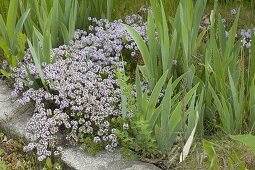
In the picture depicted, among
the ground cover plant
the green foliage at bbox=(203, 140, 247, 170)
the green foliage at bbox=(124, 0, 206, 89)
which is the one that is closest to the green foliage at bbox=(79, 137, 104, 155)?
the ground cover plant

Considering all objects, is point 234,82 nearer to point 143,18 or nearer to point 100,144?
point 100,144

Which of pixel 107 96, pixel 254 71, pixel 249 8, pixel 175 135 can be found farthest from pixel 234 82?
pixel 249 8

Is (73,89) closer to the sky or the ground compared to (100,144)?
closer to the sky

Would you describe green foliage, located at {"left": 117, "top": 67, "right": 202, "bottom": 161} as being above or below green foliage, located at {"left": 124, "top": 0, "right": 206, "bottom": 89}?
below

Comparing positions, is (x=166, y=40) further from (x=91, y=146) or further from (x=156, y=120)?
(x=91, y=146)

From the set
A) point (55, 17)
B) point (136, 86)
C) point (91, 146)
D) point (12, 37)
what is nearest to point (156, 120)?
point (136, 86)

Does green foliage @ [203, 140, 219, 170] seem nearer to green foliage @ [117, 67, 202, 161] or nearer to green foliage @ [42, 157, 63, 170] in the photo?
green foliage @ [117, 67, 202, 161]
